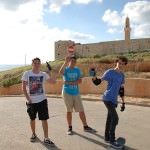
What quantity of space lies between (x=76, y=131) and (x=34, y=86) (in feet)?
5.72

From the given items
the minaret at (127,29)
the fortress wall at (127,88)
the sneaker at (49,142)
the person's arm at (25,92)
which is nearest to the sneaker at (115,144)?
the sneaker at (49,142)

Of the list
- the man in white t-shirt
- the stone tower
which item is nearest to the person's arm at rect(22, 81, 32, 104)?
the man in white t-shirt

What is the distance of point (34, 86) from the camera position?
690 centimetres

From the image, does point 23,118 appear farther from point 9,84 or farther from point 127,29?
point 127,29

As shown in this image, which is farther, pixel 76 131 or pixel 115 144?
pixel 76 131

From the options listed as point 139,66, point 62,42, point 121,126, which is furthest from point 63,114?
point 62,42

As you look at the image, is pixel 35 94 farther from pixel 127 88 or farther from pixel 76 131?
pixel 127 88

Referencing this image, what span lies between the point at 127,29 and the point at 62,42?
61.9 feet

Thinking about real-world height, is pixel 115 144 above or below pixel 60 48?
below

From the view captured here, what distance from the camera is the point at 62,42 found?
70.9m

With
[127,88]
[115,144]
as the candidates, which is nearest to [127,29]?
[127,88]

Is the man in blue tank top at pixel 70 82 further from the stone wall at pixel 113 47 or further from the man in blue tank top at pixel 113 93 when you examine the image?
the stone wall at pixel 113 47

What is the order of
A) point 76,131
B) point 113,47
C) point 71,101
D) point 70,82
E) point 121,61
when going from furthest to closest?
point 113,47 → point 76,131 → point 71,101 → point 70,82 → point 121,61

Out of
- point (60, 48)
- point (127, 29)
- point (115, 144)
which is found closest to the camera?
point (115, 144)
